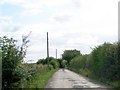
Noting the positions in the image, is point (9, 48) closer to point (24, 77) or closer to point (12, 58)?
point (12, 58)

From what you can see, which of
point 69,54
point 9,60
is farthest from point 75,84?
point 69,54

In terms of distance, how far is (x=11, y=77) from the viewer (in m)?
15.7

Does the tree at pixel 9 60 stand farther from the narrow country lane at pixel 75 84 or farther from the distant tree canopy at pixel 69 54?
the distant tree canopy at pixel 69 54

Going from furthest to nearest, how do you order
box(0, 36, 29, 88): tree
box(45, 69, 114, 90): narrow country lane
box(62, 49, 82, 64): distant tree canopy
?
box(62, 49, 82, 64): distant tree canopy < box(45, 69, 114, 90): narrow country lane < box(0, 36, 29, 88): tree

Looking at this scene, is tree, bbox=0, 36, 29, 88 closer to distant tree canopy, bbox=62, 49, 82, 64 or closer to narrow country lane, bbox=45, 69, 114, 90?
narrow country lane, bbox=45, 69, 114, 90

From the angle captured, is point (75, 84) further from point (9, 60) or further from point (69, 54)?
point (69, 54)

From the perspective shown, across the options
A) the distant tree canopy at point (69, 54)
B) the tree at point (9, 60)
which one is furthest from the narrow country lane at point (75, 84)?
the distant tree canopy at point (69, 54)

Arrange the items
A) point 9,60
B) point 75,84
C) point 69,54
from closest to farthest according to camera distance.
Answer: point 9,60
point 75,84
point 69,54

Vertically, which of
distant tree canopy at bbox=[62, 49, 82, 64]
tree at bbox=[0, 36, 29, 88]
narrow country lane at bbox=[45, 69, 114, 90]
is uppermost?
distant tree canopy at bbox=[62, 49, 82, 64]

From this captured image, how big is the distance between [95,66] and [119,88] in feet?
55.5

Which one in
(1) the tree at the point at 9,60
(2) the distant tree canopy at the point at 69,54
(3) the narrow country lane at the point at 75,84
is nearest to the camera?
(1) the tree at the point at 9,60

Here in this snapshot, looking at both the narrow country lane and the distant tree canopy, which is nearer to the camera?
the narrow country lane

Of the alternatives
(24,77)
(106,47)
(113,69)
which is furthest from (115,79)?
(24,77)

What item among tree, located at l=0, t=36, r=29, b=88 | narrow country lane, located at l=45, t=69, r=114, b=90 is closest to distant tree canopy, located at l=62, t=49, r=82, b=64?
narrow country lane, located at l=45, t=69, r=114, b=90
